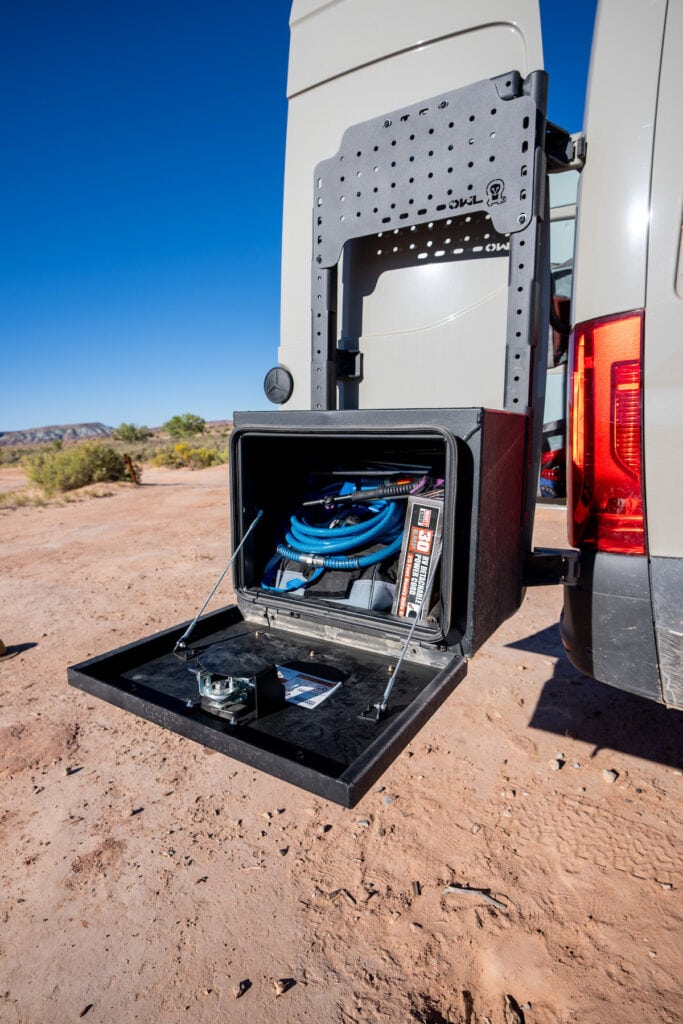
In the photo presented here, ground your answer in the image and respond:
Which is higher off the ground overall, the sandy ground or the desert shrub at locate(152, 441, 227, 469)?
the desert shrub at locate(152, 441, 227, 469)

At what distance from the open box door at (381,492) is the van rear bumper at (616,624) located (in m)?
0.29

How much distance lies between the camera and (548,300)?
2.18 meters

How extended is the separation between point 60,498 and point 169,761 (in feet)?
41.2

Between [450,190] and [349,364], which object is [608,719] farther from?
[450,190]

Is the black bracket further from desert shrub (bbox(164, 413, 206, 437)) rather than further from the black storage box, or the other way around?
desert shrub (bbox(164, 413, 206, 437))

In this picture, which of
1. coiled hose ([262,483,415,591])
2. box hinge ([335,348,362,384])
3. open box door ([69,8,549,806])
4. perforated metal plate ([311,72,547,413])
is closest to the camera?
open box door ([69,8,549,806])

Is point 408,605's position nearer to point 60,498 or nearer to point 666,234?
point 666,234

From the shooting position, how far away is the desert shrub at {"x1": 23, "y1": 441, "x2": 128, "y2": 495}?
15438 millimetres

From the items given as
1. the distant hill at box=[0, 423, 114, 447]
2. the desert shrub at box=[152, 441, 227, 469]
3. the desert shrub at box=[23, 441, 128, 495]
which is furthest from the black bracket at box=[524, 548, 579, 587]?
the distant hill at box=[0, 423, 114, 447]

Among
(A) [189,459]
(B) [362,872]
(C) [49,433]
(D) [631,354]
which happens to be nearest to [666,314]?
(D) [631,354]

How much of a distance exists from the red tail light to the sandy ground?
1206 mm

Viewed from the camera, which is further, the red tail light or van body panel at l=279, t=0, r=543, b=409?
van body panel at l=279, t=0, r=543, b=409

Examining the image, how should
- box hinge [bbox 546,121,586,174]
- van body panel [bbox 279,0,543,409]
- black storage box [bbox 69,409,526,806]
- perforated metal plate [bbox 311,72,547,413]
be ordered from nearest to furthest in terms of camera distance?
1. black storage box [bbox 69,409,526,806]
2. box hinge [bbox 546,121,586,174]
3. perforated metal plate [bbox 311,72,547,413]
4. van body panel [bbox 279,0,543,409]

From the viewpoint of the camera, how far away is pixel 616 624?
5.63ft
